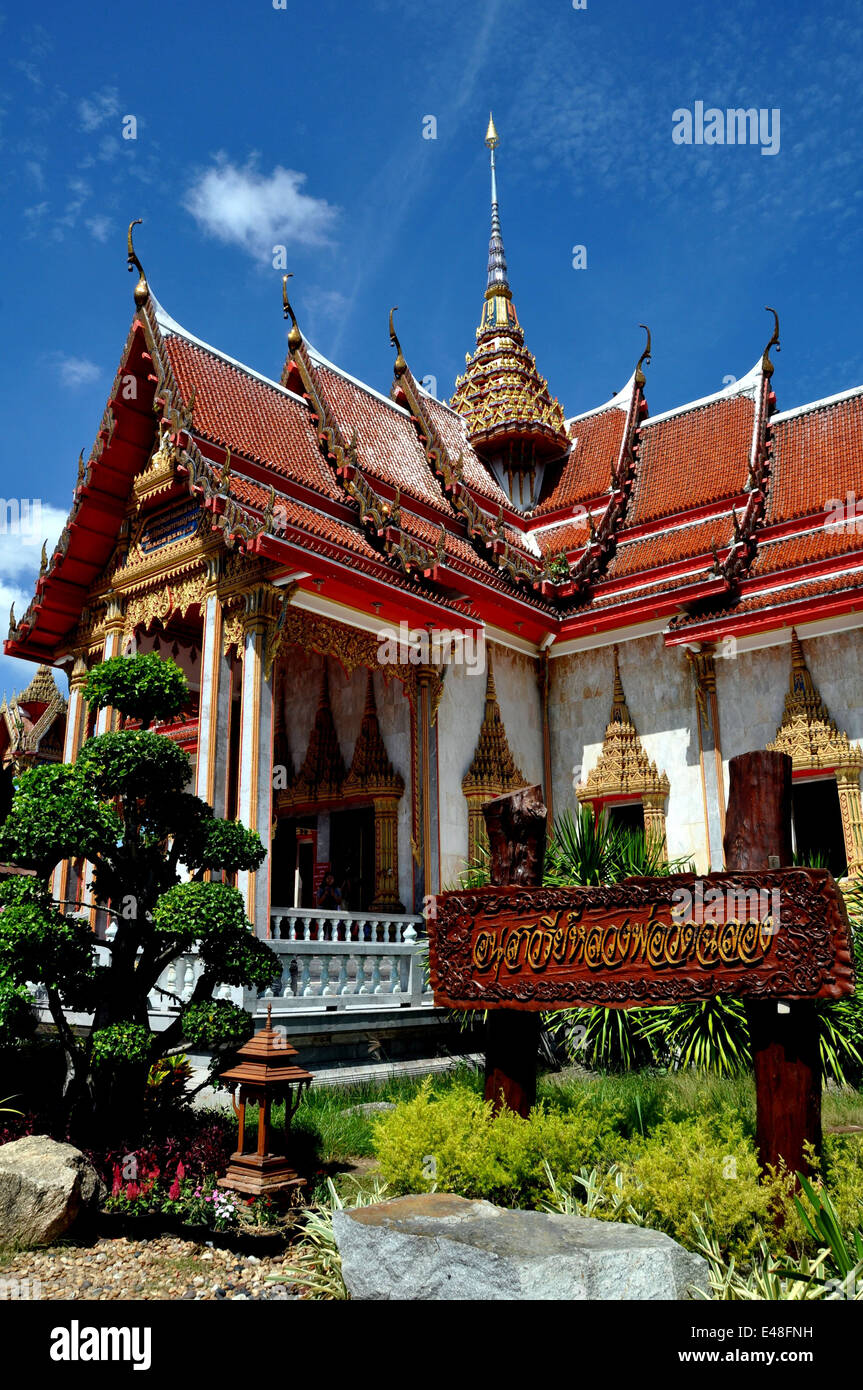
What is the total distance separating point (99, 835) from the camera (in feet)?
20.7

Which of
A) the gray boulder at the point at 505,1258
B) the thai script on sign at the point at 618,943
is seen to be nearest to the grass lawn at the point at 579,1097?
the thai script on sign at the point at 618,943

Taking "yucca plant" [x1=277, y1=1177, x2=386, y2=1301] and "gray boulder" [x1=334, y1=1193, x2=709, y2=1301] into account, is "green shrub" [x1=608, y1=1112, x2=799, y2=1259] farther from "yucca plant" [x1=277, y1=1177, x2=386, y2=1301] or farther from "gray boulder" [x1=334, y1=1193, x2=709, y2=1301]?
"yucca plant" [x1=277, y1=1177, x2=386, y2=1301]

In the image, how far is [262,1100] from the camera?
559 centimetres

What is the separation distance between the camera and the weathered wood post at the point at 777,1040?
4.75 m

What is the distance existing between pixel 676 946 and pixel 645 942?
161 mm

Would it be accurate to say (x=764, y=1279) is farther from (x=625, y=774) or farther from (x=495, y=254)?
(x=495, y=254)

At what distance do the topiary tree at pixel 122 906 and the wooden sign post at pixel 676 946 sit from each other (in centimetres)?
141

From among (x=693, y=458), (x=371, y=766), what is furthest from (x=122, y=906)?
(x=693, y=458)

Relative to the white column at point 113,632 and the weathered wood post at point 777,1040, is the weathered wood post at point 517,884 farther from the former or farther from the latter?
the white column at point 113,632

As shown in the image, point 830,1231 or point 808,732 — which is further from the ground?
point 808,732

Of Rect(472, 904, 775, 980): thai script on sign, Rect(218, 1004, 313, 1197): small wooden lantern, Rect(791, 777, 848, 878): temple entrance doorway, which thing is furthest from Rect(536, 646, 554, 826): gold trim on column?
Rect(218, 1004, 313, 1197): small wooden lantern

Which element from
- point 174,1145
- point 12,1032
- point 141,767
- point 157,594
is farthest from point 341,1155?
point 157,594

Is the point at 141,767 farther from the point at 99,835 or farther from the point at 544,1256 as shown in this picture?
the point at 544,1256

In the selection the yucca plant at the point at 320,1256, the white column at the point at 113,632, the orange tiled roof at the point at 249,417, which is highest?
the orange tiled roof at the point at 249,417
